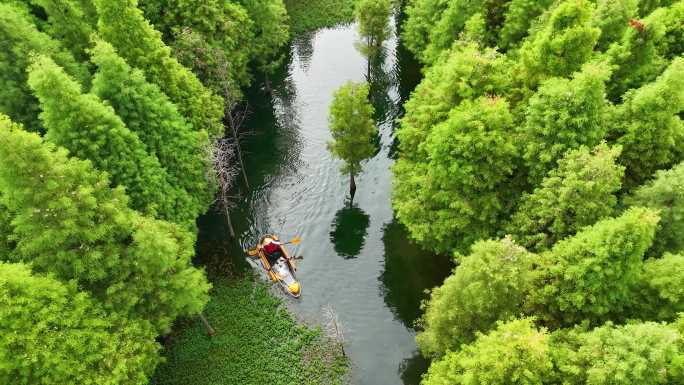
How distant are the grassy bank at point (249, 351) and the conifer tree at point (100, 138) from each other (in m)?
7.34

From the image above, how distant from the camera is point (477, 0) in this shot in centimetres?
3434

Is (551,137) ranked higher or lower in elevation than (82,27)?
higher

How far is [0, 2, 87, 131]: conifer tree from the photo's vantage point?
2303cm

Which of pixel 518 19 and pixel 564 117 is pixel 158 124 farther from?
pixel 518 19

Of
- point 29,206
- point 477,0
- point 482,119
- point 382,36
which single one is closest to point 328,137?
point 382,36

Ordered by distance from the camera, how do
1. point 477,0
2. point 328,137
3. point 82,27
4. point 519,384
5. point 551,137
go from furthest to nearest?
point 328,137 < point 477,0 < point 82,27 < point 551,137 < point 519,384

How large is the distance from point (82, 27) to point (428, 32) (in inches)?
1154

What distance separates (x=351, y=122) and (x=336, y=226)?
873 centimetres

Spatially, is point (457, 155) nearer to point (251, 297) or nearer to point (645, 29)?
point (645, 29)

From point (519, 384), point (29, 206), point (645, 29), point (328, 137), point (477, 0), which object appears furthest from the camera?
point (328, 137)

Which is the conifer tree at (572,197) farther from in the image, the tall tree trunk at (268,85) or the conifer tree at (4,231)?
the tall tree trunk at (268,85)

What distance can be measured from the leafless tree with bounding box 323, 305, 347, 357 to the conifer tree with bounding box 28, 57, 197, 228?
11.3 metres

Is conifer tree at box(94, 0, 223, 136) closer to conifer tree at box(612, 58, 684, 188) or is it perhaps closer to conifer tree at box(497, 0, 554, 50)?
conifer tree at box(497, 0, 554, 50)

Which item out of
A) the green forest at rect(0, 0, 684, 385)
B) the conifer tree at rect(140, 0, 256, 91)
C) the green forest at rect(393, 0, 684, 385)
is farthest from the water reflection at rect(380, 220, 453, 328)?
the conifer tree at rect(140, 0, 256, 91)
